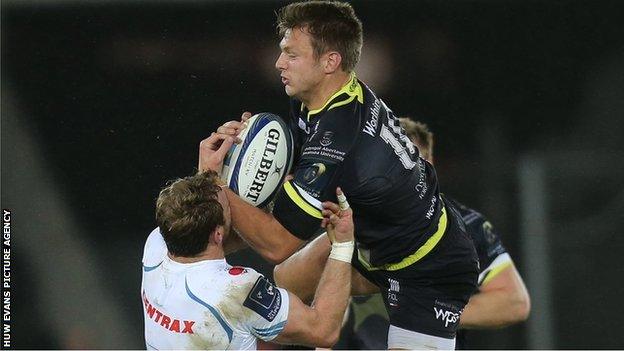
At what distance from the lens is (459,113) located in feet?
22.3

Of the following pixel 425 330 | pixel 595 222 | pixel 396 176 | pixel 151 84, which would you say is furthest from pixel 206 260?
pixel 595 222

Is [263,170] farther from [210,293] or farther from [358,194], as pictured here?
[210,293]

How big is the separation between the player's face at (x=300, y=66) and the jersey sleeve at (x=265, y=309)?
0.76m

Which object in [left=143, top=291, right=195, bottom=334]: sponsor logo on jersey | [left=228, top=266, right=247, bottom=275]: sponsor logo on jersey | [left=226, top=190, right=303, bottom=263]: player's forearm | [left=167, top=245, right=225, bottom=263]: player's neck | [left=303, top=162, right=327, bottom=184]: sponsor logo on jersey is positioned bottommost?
[left=143, top=291, right=195, bottom=334]: sponsor logo on jersey

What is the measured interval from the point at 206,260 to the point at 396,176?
2.67 ft

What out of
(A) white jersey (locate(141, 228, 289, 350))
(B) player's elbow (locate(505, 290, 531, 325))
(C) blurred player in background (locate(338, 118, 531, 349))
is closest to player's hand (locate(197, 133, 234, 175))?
(A) white jersey (locate(141, 228, 289, 350))

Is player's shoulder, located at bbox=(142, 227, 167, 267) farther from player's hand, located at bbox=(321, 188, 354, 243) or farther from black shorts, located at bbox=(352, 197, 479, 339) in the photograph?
black shorts, located at bbox=(352, 197, 479, 339)

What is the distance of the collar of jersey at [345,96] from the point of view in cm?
376

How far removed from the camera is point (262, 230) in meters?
3.67

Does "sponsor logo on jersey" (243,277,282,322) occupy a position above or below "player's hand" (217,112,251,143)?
below

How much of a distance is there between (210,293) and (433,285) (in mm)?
1081

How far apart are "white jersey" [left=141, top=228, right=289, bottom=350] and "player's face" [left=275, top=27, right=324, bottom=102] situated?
0.75 meters

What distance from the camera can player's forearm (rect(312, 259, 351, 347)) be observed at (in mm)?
3688

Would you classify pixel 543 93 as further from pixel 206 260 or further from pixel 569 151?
pixel 206 260
